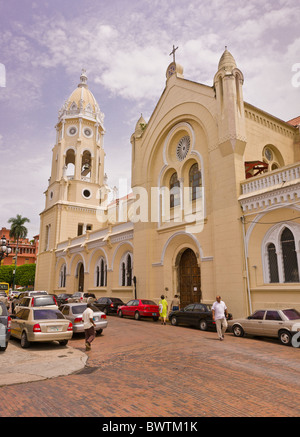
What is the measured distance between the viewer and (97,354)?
10141 mm

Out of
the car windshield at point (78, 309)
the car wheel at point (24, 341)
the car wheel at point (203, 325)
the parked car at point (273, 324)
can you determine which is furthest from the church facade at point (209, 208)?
the car wheel at point (24, 341)

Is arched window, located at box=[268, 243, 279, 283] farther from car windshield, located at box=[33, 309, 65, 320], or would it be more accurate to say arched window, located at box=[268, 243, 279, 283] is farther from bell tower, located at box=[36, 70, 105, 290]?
bell tower, located at box=[36, 70, 105, 290]

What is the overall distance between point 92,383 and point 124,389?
89 centimetres

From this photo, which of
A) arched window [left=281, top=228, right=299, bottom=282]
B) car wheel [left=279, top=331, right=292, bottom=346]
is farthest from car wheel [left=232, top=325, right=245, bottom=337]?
arched window [left=281, top=228, right=299, bottom=282]

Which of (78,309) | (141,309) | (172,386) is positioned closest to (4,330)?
(78,309)

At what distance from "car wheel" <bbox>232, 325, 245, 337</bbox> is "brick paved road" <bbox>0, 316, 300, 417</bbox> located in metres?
2.71

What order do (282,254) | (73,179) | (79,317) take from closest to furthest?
(79,317) < (282,254) < (73,179)

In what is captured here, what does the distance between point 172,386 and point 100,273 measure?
25.9 m

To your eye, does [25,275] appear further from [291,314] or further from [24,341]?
[291,314]

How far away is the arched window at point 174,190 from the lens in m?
22.9

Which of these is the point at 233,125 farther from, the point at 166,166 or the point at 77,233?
the point at 77,233

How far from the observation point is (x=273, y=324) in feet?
40.2

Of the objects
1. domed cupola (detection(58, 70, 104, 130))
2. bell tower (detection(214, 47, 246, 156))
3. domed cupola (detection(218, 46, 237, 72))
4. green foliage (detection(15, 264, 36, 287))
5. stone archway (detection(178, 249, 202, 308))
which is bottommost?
stone archway (detection(178, 249, 202, 308))

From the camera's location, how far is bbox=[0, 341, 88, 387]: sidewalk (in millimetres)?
7488
